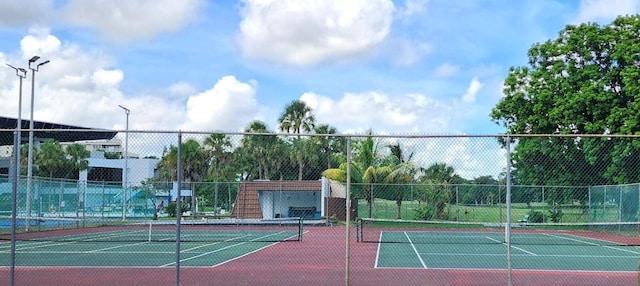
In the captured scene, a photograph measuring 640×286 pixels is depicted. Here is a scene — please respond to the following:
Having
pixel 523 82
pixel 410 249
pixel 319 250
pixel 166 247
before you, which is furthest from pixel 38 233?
pixel 523 82

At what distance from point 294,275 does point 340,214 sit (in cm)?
726

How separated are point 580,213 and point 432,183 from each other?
8.79 metres

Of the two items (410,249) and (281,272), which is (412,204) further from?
(410,249)

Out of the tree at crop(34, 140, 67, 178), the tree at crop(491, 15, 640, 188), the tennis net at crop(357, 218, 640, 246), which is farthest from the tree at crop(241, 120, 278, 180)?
the tree at crop(34, 140, 67, 178)

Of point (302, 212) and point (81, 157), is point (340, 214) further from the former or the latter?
point (81, 157)

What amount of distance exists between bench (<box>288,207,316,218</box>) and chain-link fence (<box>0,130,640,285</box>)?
0.04 metres

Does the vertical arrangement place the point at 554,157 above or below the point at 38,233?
above

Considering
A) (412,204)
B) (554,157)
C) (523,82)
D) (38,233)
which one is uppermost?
(523,82)

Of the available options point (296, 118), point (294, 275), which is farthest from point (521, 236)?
point (296, 118)

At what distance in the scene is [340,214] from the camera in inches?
840

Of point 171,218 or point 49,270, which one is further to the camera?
point 171,218

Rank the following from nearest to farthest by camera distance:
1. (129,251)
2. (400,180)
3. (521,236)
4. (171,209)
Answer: (400,180)
(129,251)
(521,236)
(171,209)

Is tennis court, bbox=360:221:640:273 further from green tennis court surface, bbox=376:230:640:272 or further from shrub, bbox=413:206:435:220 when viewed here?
shrub, bbox=413:206:435:220

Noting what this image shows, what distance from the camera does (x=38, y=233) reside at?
29562 millimetres
